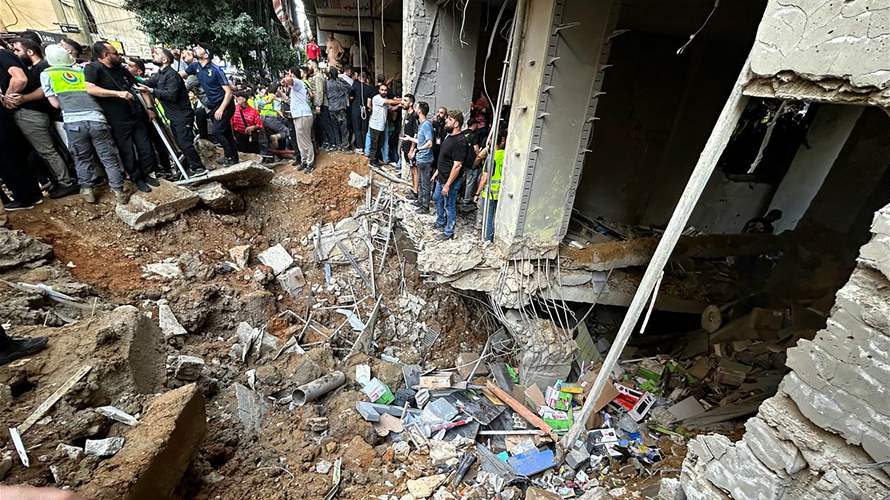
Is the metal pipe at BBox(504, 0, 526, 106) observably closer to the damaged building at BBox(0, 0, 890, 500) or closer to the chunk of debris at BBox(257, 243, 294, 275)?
the damaged building at BBox(0, 0, 890, 500)

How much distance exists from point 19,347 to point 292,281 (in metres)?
3.56

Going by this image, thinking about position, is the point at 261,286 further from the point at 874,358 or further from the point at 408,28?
the point at 874,358

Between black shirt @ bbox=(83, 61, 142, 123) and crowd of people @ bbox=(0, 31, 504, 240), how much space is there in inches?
0.5

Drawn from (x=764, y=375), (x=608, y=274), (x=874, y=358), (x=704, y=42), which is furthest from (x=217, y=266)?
(x=704, y=42)

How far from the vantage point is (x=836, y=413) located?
1883mm

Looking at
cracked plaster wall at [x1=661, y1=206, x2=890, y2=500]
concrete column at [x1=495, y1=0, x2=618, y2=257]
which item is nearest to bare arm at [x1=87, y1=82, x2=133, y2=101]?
concrete column at [x1=495, y1=0, x2=618, y2=257]

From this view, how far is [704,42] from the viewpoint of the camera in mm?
6277

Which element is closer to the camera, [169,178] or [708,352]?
[708,352]

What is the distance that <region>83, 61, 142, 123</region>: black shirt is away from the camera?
4.82 m

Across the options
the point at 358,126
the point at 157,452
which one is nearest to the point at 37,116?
the point at 358,126

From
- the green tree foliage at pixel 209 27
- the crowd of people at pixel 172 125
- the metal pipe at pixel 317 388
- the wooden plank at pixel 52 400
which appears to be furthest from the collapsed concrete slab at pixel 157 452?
the green tree foliage at pixel 209 27

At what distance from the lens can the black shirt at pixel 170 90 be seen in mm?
5641

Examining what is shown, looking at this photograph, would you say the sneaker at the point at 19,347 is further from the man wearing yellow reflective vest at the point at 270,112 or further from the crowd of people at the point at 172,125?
the man wearing yellow reflective vest at the point at 270,112

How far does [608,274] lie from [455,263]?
7.33ft
